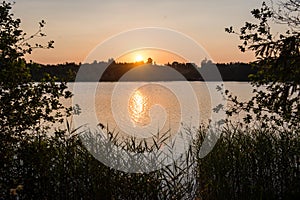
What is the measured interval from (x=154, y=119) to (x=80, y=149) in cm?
1160

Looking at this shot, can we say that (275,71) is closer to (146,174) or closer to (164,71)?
(146,174)

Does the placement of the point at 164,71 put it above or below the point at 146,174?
above

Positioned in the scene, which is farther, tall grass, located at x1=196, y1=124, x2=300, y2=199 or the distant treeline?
the distant treeline

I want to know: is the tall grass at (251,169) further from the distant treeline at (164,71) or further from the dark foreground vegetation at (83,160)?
the distant treeline at (164,71)

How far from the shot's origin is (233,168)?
5977 millimetres

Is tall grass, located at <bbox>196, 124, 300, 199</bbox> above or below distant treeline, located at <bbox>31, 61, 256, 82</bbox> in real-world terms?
below

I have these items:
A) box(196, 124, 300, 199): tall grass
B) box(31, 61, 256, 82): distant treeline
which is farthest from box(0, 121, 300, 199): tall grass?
box(31, 61, 256, 82): distant treeline

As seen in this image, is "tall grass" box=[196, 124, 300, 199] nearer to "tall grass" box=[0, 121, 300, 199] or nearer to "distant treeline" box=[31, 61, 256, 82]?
"tall grass" box=[0, 121, 300, 199]

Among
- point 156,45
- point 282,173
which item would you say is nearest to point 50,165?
point 282,173

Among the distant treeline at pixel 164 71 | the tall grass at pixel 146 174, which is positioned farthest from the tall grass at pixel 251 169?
the distant treeline at pixel 164 71

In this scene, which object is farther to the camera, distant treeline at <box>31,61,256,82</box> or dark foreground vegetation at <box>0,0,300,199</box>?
distant treeline at <box>31,61,256,82</box>

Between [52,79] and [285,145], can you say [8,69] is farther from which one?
[285,145]

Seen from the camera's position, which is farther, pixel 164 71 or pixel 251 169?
pixel 164 71

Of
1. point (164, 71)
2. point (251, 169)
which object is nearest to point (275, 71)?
point (251, 169)
